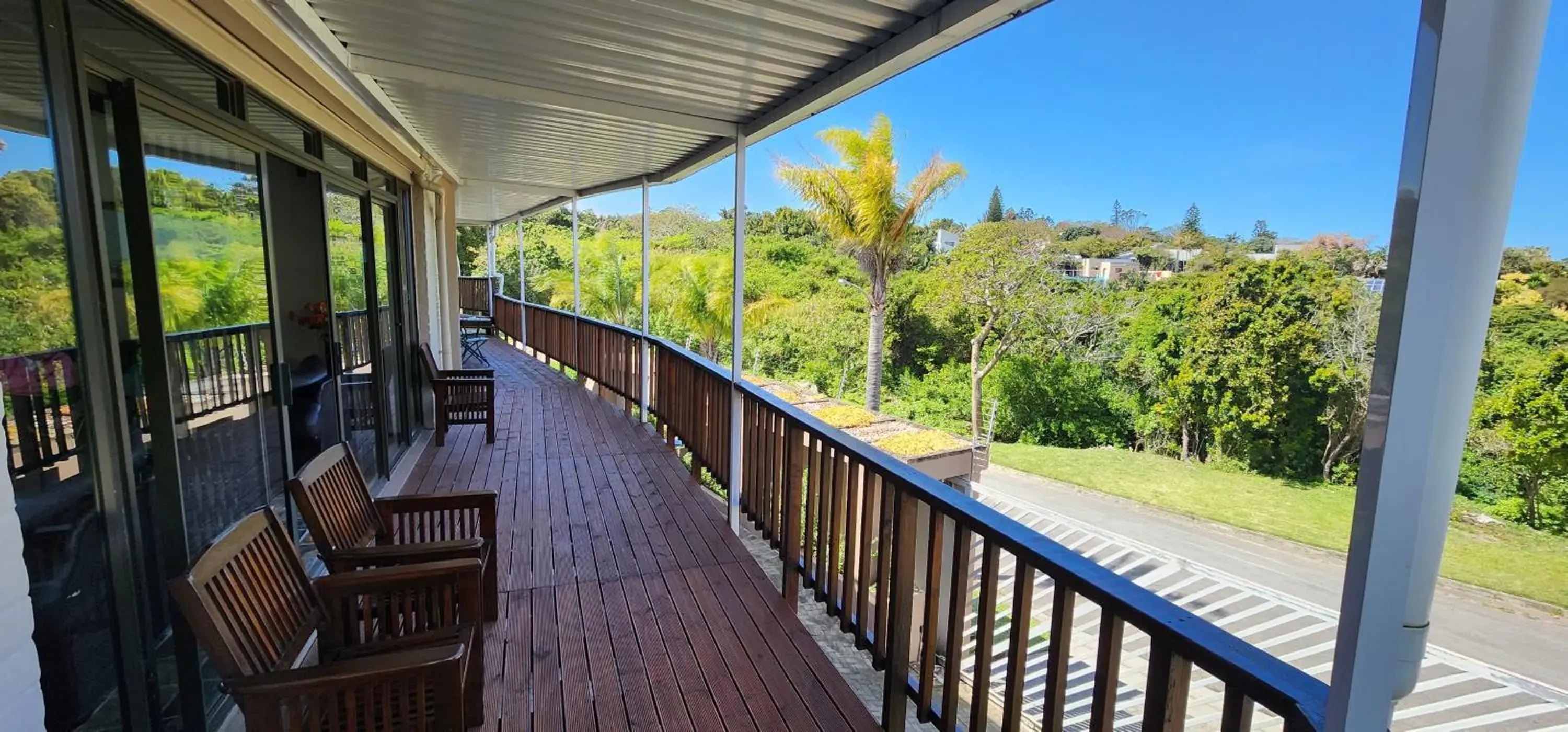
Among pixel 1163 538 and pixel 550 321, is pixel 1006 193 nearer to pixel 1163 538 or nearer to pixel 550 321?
pixel 1163 538

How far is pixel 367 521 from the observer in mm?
2434

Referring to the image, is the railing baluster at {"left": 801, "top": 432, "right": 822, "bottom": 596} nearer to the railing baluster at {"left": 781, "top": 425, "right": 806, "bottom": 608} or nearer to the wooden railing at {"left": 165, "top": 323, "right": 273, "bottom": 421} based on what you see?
the railing baluster at {"left": 781, "top": 425, "right": 806, "bottom": 608}

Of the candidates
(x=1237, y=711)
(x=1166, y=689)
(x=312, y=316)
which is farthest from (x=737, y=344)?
(x=1237, y=711)

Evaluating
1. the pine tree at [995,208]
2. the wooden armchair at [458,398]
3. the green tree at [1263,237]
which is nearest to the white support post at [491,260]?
the wooden armchair at [458,398]

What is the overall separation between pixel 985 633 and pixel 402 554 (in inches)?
70.6

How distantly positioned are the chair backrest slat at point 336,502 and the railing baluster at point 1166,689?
2.25 m

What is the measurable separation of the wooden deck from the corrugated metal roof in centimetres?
226

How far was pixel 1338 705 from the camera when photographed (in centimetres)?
84

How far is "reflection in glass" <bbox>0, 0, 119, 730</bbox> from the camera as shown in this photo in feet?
4.11

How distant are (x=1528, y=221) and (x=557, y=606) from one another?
3.05 meters

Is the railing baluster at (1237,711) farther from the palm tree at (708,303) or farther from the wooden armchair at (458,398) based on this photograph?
the palm tree at (708,303)

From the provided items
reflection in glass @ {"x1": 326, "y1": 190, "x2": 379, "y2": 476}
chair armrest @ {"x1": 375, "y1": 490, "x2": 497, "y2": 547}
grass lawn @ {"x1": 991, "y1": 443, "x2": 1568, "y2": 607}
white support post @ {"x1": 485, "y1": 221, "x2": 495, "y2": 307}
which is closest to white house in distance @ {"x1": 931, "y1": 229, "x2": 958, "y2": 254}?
grass lawn @ {"x1": 991, "y1": 443, "x2": 1568, "y2": 607}

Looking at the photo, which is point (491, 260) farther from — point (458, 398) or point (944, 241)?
point (944, 241)

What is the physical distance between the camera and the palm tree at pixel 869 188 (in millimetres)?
15172
